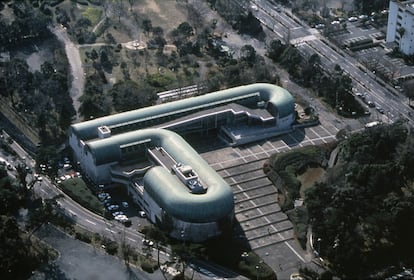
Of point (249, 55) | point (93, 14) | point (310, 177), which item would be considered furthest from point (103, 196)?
point (93, 14)

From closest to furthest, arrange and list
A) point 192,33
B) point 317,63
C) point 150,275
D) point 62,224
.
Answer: point 150,275
point 62,224
point 317,63
point 192,33

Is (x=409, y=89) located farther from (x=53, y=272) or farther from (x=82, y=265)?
(x=53, y=272)

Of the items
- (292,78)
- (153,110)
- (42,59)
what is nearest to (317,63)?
(292,78)

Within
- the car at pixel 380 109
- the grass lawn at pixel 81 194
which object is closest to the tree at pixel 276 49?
the car at pixel 380 109

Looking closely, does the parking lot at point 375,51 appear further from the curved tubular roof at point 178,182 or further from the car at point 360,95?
the curved tubular roof at point 178,182

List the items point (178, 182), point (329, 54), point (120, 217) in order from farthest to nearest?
1. point (329, 54)
2. point (120, 217)
3. point (178, 182)

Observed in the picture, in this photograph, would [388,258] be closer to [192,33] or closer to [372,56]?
[372,56]

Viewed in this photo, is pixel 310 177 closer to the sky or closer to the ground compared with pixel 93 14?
closer to the ground
